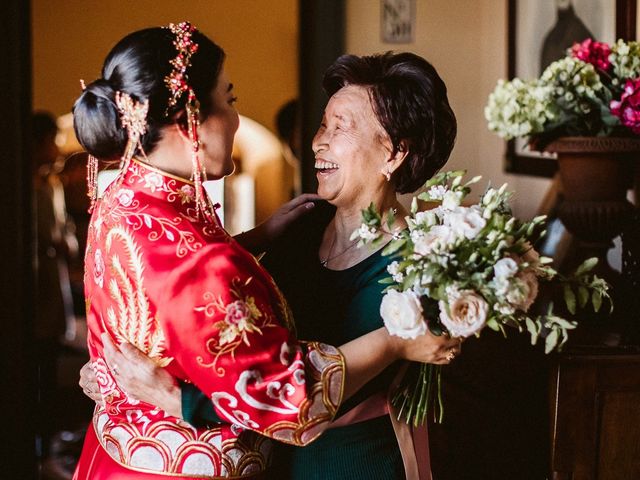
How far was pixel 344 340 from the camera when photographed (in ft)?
5.70

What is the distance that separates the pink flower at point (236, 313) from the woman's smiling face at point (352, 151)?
0.57m

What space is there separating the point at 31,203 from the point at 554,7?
247cm

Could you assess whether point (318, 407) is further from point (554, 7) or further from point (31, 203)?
point (31, 203)

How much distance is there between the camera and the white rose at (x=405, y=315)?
1.39 metres

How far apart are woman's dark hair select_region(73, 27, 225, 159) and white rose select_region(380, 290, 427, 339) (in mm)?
473

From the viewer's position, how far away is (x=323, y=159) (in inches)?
73.7

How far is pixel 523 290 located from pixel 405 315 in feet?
0.67

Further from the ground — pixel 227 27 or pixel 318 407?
pixel 227 27

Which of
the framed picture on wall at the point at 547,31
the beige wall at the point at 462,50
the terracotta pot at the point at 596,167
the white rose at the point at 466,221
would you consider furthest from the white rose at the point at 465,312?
the beige wall at the point at 462,50

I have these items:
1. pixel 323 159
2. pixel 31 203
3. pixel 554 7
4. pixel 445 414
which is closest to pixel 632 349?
pixel 445 414

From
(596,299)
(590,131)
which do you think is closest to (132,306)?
(596,299)

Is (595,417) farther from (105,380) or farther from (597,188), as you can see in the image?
(105,380)

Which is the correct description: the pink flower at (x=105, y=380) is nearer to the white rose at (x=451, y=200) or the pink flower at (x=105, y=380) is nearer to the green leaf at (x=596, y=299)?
the white rose at (x=451, y=200)

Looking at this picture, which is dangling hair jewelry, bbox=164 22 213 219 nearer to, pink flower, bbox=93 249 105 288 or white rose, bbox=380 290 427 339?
pink flower, bbox=93 249 105 288
